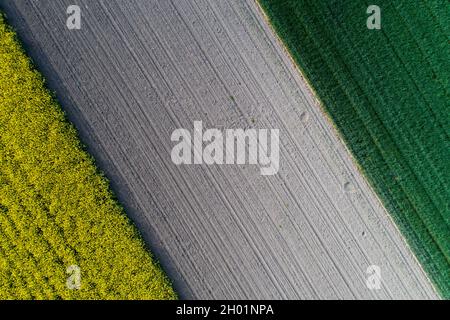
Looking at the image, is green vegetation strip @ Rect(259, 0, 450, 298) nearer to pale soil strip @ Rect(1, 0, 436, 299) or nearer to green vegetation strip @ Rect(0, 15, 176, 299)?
pale soil strip @ Rect(1, 0, 436, 299)

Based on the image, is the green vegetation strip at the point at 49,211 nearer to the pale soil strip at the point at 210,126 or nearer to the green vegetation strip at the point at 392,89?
the pale soil strip at the point at 210,126

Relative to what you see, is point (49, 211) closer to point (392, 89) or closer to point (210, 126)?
point (210, 126)

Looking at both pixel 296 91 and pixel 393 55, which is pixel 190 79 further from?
pixel 393 55

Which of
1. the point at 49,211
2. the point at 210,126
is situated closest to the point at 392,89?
the point at 210,126

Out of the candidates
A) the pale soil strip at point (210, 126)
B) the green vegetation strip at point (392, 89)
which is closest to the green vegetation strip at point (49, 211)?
the pale soil strip at point (210, 126)

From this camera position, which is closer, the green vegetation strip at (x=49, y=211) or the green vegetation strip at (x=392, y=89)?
the green vegetation strip at (x=49, y=211)
